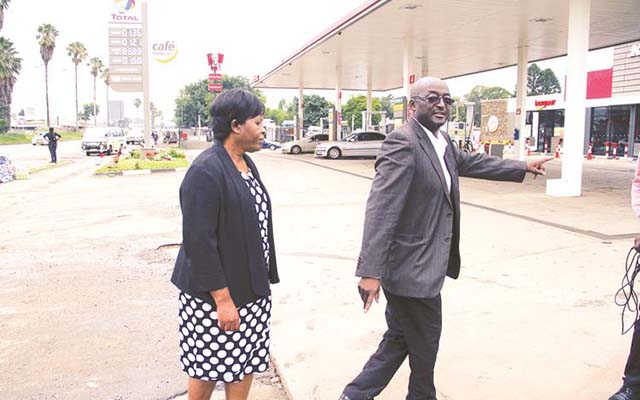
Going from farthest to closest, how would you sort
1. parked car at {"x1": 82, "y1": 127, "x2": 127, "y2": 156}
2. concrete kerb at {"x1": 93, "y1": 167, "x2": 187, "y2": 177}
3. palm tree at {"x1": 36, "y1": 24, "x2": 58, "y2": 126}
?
palm tree at {"x1": 36, "y1": 24, "x2": 58, "y2": 126}
parked car at {"x1": 82, "y1": 127, "x2": 127, "y2": 156}
concrete kerb at {"x1": 93, "y1": 167, "x2": 187, "y2": 177}

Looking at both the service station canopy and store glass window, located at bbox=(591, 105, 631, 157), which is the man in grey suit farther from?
store glass window, located at bbox=(591, 105, 631, 157)

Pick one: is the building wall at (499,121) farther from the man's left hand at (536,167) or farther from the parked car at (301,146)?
the man's left hand at (536,167)

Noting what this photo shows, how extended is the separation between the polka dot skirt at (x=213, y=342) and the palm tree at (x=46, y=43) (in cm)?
7242

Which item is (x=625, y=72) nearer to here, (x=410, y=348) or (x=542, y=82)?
(x=410, y=348)

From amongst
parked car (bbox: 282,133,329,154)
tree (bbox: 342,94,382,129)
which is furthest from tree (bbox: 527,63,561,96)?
parked car (bbox: 282,133,329,154)

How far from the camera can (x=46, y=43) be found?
65875 mm

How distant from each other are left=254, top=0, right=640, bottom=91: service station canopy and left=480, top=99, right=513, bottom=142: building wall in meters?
2.09

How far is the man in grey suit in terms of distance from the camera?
102 inches

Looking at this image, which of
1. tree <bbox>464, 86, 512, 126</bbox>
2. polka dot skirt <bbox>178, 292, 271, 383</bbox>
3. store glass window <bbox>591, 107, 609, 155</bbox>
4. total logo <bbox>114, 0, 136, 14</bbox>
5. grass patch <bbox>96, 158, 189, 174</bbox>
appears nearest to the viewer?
polka dot skirt <bbox>178, 292, 271, 383</bbox>

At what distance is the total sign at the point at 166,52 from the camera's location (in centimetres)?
2842

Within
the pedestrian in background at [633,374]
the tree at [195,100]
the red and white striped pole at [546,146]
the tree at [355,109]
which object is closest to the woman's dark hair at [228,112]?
the pedestrian in background at [633,374]

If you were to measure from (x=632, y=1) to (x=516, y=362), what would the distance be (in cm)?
1468

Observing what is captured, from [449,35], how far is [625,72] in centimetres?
1630

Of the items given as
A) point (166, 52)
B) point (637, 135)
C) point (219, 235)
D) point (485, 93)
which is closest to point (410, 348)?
point (219, 235)
